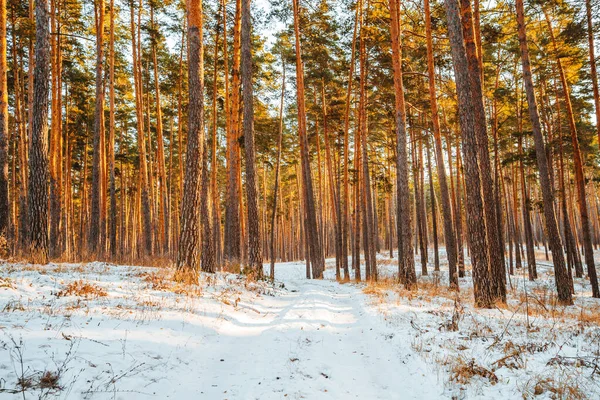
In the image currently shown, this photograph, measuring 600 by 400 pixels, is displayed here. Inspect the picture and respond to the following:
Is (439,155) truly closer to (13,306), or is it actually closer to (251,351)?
(251,351)

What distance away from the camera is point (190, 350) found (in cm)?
380

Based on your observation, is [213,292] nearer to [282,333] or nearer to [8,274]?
[282,333]

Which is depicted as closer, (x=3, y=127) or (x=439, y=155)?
(x=3, y=127)

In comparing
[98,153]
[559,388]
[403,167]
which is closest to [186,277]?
[559,388]

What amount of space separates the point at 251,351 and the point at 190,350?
79cm

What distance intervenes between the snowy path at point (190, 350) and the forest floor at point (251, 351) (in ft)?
0.05

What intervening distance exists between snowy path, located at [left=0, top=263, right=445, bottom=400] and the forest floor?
15mm

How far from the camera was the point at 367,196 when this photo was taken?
14.4m

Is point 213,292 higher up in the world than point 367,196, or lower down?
lower down

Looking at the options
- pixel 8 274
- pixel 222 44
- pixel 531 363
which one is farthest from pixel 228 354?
pixel 222 44

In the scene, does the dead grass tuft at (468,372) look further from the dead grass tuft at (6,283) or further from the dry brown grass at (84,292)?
the dead grass tuft at (6,283)

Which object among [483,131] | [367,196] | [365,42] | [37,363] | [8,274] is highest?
[365,42]

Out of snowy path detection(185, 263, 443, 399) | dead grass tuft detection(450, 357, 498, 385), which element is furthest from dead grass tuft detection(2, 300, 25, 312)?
dead grass tuft detection(450, 357, 498, 385)

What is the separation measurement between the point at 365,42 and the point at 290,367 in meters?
14.6
